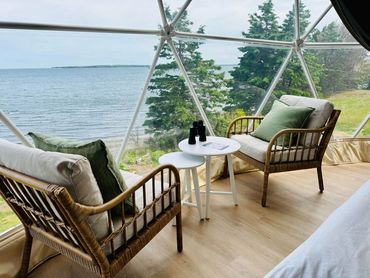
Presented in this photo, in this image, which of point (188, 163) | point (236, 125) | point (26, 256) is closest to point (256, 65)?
point (236, 125)

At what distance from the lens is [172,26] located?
108 inches

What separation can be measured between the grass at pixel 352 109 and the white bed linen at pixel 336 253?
135 inches

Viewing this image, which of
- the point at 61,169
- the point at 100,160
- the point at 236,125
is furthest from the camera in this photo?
the point at 236,125

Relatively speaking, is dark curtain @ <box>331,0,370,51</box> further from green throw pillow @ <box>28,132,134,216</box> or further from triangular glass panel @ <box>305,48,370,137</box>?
triangular glass panel @ <box>305,48,370,137</box>

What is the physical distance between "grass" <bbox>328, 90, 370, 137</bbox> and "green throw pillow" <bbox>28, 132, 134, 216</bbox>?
3.65m

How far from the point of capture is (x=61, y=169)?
3.79 feet

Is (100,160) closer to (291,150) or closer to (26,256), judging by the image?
(26,256)

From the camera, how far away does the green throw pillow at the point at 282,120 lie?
110 inches

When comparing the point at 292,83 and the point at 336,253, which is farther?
the point at 292,83

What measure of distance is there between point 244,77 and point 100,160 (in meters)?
2.63

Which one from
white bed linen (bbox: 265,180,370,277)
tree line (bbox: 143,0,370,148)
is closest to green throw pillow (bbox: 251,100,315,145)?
tree line (bbox: 143,0,370,148)

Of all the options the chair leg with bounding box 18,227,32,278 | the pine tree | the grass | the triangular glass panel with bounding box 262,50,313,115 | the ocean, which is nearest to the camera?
the chair leg with bounding box 18,227,32,278

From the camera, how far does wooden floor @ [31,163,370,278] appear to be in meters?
1.88

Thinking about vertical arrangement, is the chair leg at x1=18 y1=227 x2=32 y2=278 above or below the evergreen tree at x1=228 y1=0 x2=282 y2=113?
below
